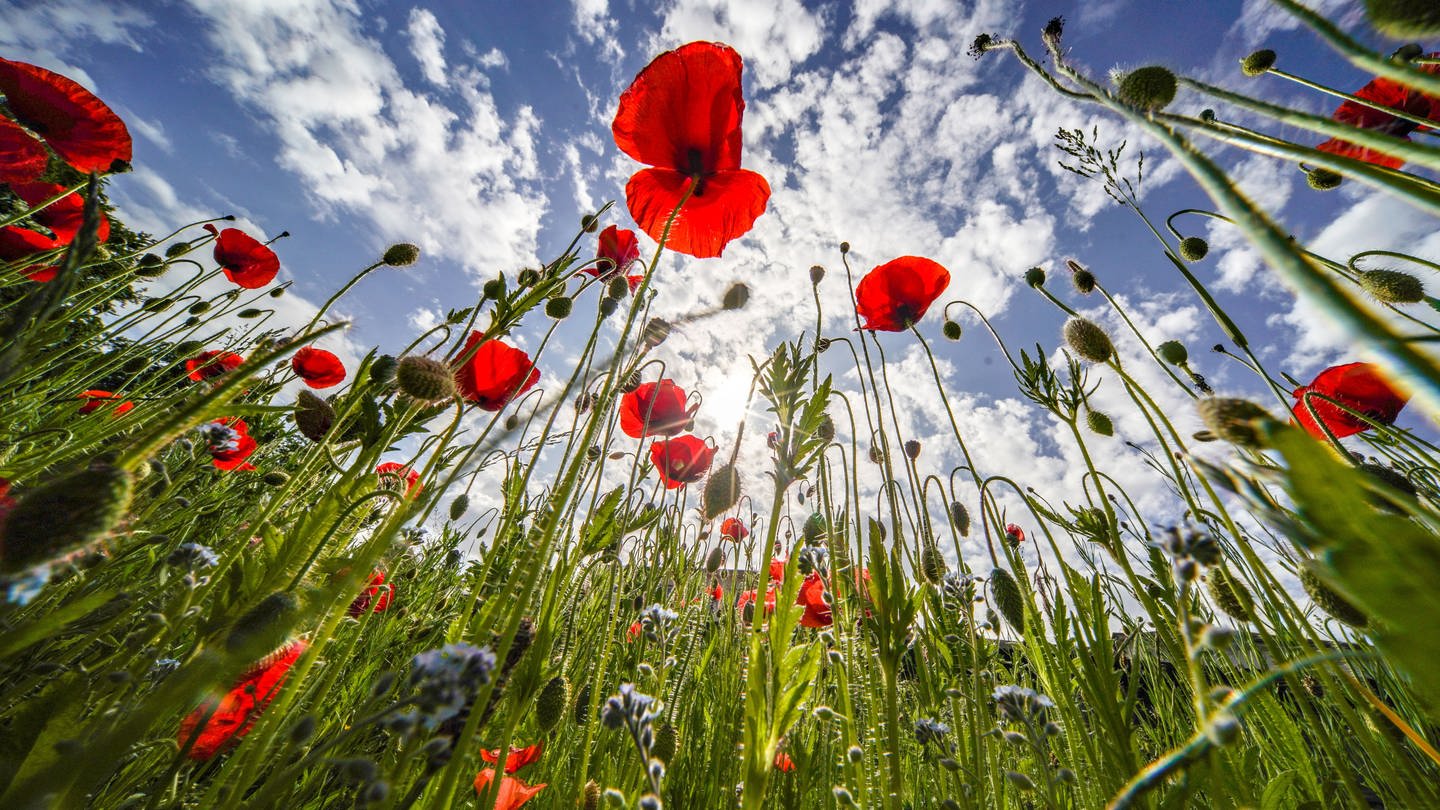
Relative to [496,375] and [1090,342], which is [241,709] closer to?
[496,375]

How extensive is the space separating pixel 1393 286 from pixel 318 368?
A: 4.29 meters

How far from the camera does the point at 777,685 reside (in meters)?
1.21

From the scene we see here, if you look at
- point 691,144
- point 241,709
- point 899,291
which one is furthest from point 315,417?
point 899,291

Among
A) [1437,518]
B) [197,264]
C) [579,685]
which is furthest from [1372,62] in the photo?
[197,264]

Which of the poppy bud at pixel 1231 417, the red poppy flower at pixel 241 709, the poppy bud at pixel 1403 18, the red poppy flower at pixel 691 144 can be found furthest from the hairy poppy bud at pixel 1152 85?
the red poppy flower at pixel 241 709

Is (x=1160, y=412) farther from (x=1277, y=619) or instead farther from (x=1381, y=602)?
(x=1381, y=602)

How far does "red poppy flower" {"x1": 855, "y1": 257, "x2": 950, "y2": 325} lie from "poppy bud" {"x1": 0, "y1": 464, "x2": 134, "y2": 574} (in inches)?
108

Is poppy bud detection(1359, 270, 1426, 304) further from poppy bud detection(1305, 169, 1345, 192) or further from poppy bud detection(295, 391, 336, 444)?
poppy bud detection(295, 391, 336, 444)

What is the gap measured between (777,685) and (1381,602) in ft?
3.39

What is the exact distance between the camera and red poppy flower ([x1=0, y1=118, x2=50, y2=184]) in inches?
84.4

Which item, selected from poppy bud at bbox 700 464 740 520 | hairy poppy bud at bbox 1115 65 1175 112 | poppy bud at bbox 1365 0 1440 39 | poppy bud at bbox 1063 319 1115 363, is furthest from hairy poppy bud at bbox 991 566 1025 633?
poppy bud at bbox 1365 0 1440 39

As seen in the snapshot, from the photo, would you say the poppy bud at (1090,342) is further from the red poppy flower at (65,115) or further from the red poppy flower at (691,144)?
the red poppy flower at (65,115)

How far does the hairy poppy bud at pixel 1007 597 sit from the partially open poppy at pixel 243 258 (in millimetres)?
4083

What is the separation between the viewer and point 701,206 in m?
2.11
